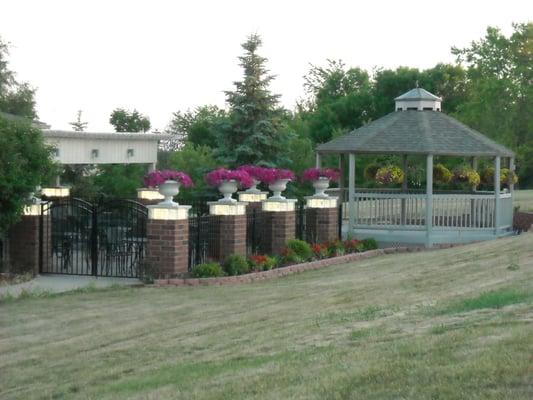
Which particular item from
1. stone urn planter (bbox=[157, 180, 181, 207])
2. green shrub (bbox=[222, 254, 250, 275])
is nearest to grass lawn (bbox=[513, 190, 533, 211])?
green shrub (bbox=[222, 254, 250, 275])

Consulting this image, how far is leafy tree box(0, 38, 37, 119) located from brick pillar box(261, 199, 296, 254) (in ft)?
101

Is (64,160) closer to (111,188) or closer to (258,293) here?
(111,188)

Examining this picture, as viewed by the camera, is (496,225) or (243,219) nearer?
(243,219)

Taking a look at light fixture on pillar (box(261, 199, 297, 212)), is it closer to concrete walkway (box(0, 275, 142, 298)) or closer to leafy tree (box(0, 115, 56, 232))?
concrete walkway (box(0, 275, 142, 298))

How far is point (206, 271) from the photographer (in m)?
18.9

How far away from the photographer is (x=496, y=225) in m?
27.1

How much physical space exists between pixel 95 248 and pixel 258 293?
14.1ft

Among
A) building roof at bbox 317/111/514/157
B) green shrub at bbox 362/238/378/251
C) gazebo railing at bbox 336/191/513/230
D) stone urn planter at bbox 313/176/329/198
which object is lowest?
green shrub at bbox 362/238/378/251

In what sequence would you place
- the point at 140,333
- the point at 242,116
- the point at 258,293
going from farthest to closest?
1. the point at 242,116
2. the point at 258,293
3. the point at 140,333

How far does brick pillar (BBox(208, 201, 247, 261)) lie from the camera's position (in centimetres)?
2056

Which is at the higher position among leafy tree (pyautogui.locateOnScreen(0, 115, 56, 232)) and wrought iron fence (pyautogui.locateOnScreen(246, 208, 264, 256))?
leafy tree (pyautogui.locateOnScreen(0, 115, 56, 232))

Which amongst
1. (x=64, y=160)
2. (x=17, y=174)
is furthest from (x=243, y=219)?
(x=64, y=160)

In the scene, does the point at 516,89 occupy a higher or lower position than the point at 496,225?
higher

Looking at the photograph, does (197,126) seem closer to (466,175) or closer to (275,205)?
(466,175)
